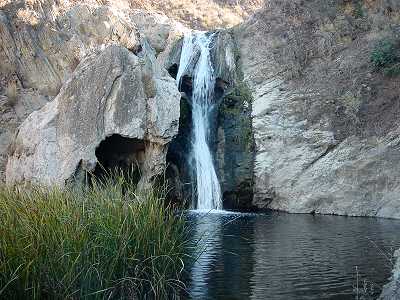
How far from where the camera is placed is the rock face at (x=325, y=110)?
17734 mm

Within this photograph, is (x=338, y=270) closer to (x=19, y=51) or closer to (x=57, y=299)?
(x=57, y=299)

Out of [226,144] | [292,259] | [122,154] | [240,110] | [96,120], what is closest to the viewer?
[292,259]

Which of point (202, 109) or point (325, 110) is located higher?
point (202, 109)

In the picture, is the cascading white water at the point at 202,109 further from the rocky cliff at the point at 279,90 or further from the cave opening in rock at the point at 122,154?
the cave opening in rock at the point at 122,154

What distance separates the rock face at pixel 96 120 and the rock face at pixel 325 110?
5.04 meters

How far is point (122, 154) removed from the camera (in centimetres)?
1662

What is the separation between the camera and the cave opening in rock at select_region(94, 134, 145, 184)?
16203 millimetres

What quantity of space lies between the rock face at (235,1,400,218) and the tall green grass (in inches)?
457

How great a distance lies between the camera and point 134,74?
52.6ft

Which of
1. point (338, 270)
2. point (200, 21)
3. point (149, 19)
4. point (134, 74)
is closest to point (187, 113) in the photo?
point (134, 74)

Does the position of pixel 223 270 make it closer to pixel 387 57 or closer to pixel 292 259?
pixel 292 259

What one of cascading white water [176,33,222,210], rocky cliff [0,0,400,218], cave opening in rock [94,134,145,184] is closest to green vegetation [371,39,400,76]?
rocky cliff [0,0,400,218]

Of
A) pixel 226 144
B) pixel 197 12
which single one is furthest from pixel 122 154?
pixel 197 12

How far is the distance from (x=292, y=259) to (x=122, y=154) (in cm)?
780
